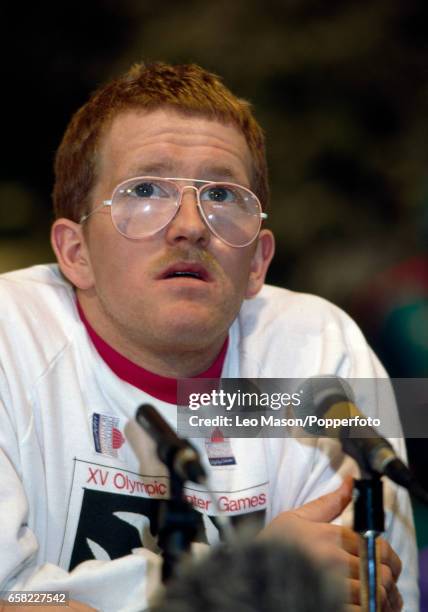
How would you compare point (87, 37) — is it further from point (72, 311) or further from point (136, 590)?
point (136, 590)

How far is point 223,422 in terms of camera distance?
217 centimetres

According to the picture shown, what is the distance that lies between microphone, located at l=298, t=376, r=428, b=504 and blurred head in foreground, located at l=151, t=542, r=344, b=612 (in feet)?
1.36

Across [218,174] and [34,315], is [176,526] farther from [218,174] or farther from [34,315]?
[218,174]

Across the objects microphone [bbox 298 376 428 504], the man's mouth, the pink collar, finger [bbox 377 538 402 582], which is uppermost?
the man's mouth

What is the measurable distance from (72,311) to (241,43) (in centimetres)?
274

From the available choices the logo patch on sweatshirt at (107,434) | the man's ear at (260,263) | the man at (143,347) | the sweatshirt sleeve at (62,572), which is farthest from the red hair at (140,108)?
the sweatshirt sleeve at (62,572)

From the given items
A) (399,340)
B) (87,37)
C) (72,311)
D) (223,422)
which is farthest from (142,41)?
(223,422)

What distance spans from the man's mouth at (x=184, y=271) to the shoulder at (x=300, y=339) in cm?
42

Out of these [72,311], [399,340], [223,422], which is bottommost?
[223,422]

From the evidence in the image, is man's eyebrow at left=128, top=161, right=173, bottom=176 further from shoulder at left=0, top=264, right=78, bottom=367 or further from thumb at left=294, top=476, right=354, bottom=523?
thumb at left=294, top=476, right=354, bottom=523

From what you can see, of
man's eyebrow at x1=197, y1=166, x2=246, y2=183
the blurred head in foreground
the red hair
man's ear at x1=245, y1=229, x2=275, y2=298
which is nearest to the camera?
the blurred head in foreground

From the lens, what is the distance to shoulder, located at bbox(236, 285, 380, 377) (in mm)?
2408

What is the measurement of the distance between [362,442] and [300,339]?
103 cm

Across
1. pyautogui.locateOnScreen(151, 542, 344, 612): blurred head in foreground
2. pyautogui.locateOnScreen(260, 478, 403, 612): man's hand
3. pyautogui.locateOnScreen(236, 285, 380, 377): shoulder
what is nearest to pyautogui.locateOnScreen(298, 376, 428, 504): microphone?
pyautogui.locateOnScreen(260, 478, 403, 612): man's hand
